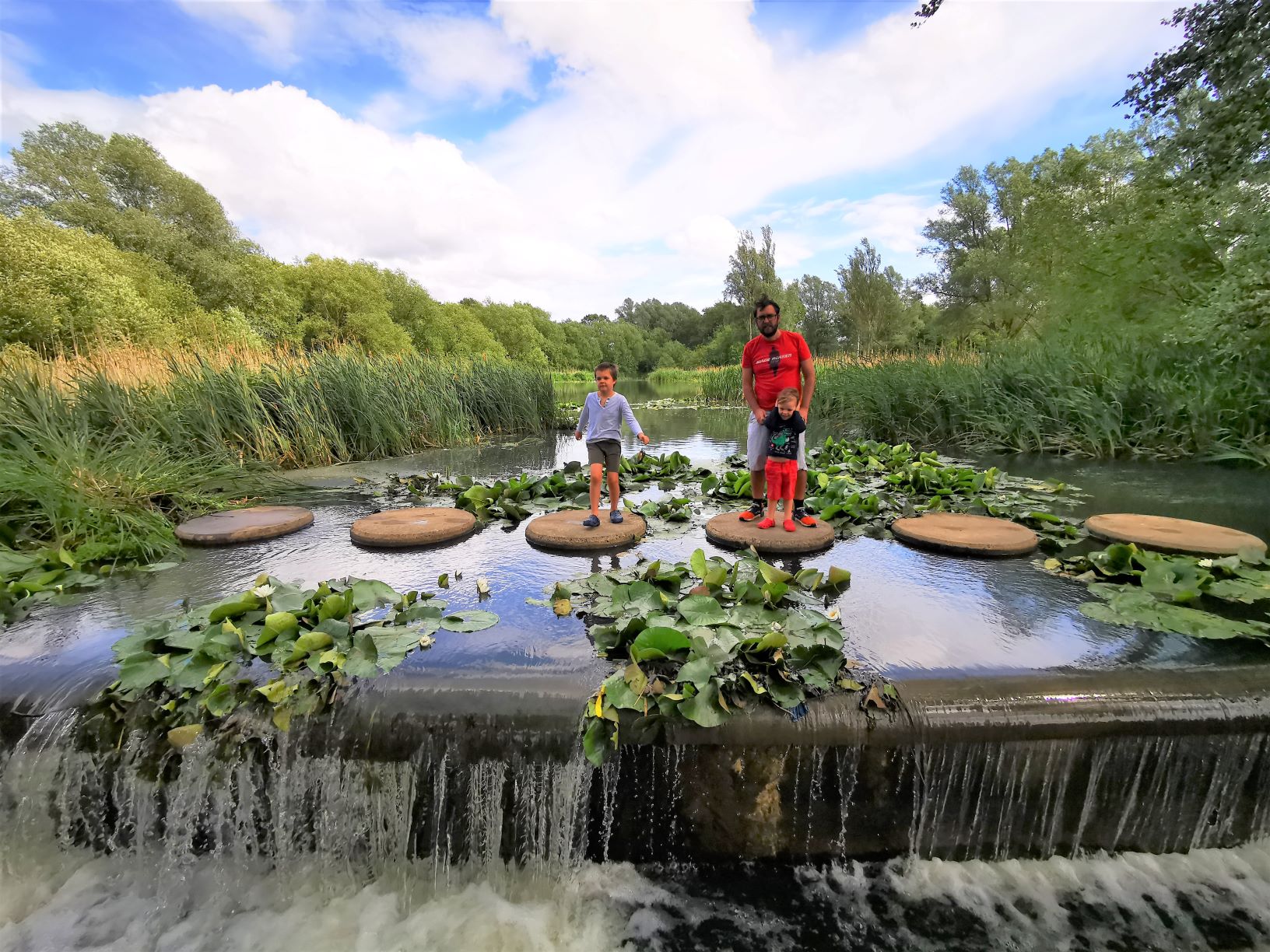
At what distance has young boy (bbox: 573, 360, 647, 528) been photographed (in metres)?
4.65

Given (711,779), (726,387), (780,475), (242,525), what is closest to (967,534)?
(780,475)

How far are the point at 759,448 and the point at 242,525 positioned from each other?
4.28 meters

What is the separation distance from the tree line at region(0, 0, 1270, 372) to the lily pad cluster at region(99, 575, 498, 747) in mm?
8096

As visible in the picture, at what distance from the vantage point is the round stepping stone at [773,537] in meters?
4.30

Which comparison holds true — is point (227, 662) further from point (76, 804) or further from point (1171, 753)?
point (1171, 753)

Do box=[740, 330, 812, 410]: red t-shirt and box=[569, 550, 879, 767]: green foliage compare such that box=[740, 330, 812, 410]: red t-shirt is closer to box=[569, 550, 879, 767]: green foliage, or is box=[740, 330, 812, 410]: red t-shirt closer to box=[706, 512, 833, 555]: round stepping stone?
box=[706, 512, 833, 555]: round stepping stone

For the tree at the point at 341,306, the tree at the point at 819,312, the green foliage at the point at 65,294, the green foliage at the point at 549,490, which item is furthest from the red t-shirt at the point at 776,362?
the tree at the point at 819,312

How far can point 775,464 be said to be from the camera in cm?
455

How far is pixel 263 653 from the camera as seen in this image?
252cm

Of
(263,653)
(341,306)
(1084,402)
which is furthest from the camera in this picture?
(341,306)

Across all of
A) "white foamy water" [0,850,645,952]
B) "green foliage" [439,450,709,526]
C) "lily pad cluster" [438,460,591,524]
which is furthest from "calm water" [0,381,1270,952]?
"lily pad cluster" [438,460,591,524]

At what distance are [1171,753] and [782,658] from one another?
1.47 meters

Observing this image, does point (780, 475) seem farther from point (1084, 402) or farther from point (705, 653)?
point (1084, 402)

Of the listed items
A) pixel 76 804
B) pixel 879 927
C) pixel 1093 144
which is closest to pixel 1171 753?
pixel 879 927
